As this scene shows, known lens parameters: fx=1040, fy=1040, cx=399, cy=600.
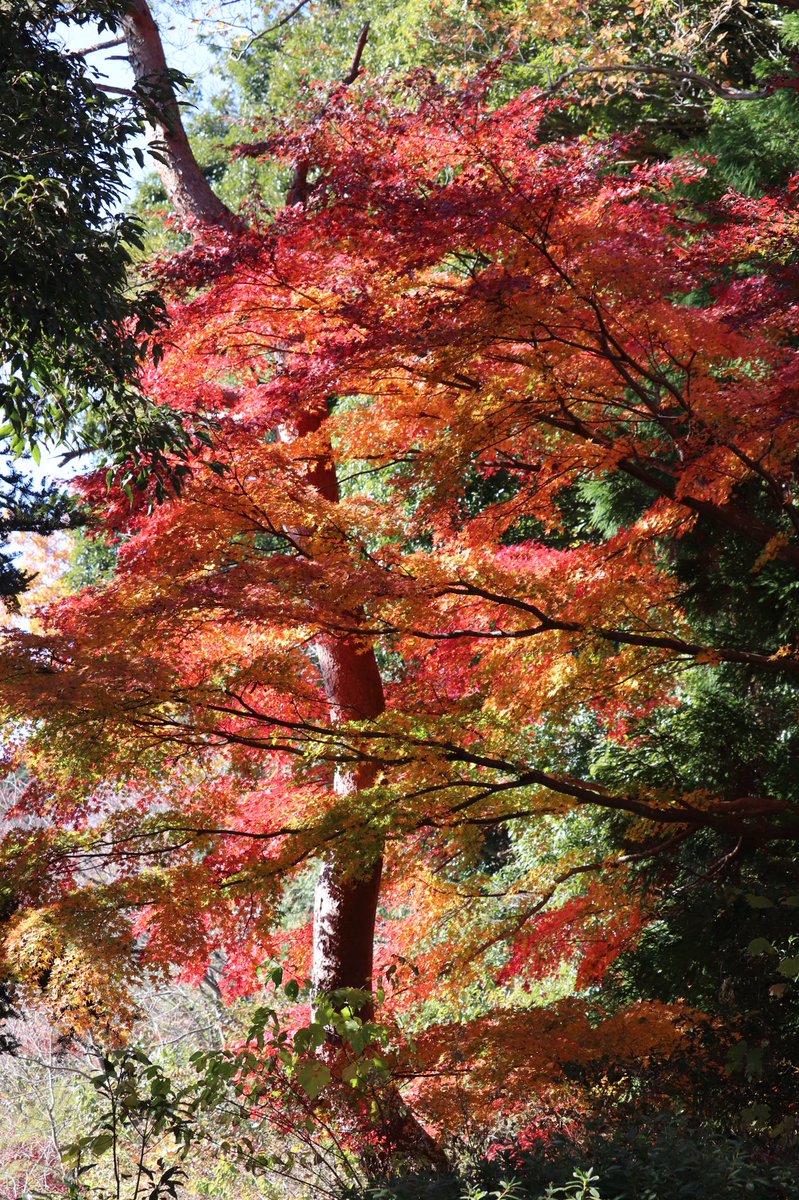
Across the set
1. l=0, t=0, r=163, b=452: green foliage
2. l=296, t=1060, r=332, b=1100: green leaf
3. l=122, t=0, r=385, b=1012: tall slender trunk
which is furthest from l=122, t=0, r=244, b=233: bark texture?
l=296, t=1060, r=332, b=1100: green leaf

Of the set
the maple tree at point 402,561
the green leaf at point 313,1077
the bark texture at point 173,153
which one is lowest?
the green leaf at point 313,1077

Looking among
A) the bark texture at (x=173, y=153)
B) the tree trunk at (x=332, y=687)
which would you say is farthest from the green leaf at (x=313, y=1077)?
the bark texture at (x=173, y=153)

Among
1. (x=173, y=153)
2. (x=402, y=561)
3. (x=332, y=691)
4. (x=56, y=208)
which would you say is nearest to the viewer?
(x=56, y=208)

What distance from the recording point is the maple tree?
4980mm

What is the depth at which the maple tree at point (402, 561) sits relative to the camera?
498cm

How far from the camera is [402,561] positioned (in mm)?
6043

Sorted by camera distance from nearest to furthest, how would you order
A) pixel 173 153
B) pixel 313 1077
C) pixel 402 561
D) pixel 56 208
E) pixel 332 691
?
1. pixel 313 1077
2. pixel 56 208
3. pixel 402 561
4. pixel 173 153
5. pixel 332 691

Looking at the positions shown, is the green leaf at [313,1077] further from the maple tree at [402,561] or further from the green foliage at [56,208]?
the green foliage at [56,208]

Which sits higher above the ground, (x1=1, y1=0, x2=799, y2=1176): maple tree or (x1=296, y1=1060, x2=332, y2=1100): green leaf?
(x1=1, y1=0, x2=799, y2=1176): maple tree

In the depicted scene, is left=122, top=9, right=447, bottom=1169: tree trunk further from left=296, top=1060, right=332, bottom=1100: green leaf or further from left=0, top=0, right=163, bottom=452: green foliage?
left=296, top=1060, right=332, bottom=1100: green leaf

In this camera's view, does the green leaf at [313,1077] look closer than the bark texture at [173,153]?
Yes

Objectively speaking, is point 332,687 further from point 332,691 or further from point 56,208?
point 56,208

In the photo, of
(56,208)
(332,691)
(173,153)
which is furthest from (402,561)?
(173,153)

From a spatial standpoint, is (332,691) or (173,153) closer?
(173,153)
